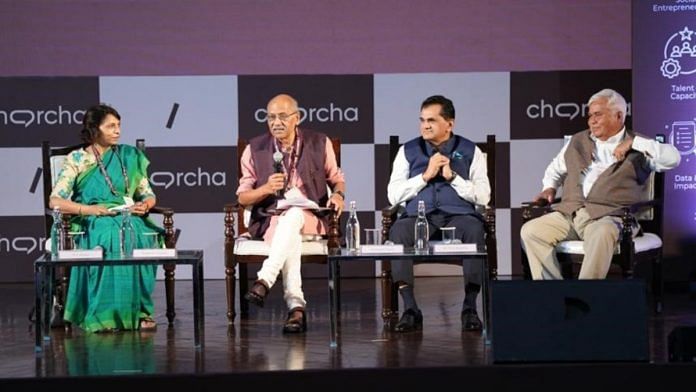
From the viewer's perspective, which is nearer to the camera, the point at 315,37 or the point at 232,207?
the point at 232,207

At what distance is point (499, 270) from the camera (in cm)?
762

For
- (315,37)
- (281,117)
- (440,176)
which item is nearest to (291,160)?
(281,117)

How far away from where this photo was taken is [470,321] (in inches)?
222

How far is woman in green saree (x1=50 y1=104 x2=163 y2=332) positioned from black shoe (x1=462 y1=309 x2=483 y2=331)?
1459mm

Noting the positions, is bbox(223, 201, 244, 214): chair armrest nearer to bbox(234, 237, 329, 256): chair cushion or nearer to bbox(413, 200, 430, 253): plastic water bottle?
bbox(234, 237, 329, 256): chair cushion

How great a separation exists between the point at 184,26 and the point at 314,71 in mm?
828

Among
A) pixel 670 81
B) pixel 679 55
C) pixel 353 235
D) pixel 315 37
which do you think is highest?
pixel 315 37

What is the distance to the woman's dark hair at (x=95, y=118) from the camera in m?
5.99

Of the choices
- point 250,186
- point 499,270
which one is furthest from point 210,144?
point 499,270

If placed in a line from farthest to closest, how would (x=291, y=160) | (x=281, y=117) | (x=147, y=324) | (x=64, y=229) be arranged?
(x=291, y=160) → (x=281, y=117) → (x=147, y=324) → (x=64, y=229)

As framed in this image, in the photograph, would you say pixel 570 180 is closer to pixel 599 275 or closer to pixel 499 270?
pixel 599 275

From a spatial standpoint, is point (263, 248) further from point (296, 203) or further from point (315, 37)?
point (315, 37)

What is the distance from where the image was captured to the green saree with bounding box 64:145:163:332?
5832 mm

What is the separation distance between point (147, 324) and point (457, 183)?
5.28ft
